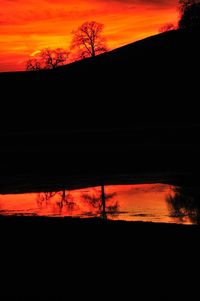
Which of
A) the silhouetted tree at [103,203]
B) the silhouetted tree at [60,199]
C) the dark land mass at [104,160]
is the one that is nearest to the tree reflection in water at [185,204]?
the silhouetted tree at [103,203]

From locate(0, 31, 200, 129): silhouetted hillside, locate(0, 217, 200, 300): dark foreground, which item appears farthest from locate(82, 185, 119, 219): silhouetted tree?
locate(0, 31, 200, 129): silhouetted hillside

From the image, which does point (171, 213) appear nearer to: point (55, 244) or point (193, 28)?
point (55, 244)

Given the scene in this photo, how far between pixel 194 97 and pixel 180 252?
59208 millimetres

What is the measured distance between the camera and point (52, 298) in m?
7.02

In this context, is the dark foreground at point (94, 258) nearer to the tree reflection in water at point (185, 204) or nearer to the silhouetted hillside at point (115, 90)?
the tree reflection in water at point (185, 204)

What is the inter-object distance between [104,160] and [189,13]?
7095 cm

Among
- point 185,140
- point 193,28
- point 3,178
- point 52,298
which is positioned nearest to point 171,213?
point 52,298

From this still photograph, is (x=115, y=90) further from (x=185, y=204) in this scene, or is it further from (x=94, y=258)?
(x=94, y=258)

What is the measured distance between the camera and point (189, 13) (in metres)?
95.3

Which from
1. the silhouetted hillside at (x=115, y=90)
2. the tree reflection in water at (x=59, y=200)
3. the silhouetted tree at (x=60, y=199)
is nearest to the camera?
the tree reflection in water at (x=59, y=200)

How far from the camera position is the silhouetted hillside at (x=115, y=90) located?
220 ft

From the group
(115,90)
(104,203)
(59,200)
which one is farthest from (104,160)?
(115,90)

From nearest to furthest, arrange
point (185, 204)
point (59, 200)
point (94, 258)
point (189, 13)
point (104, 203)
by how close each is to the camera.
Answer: point (94, 258), point (185, 204), point (104, 203), point (59, 200), point (189, 13)

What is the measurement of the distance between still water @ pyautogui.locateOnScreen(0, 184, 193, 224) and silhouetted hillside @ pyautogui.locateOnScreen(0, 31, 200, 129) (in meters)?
40.3
